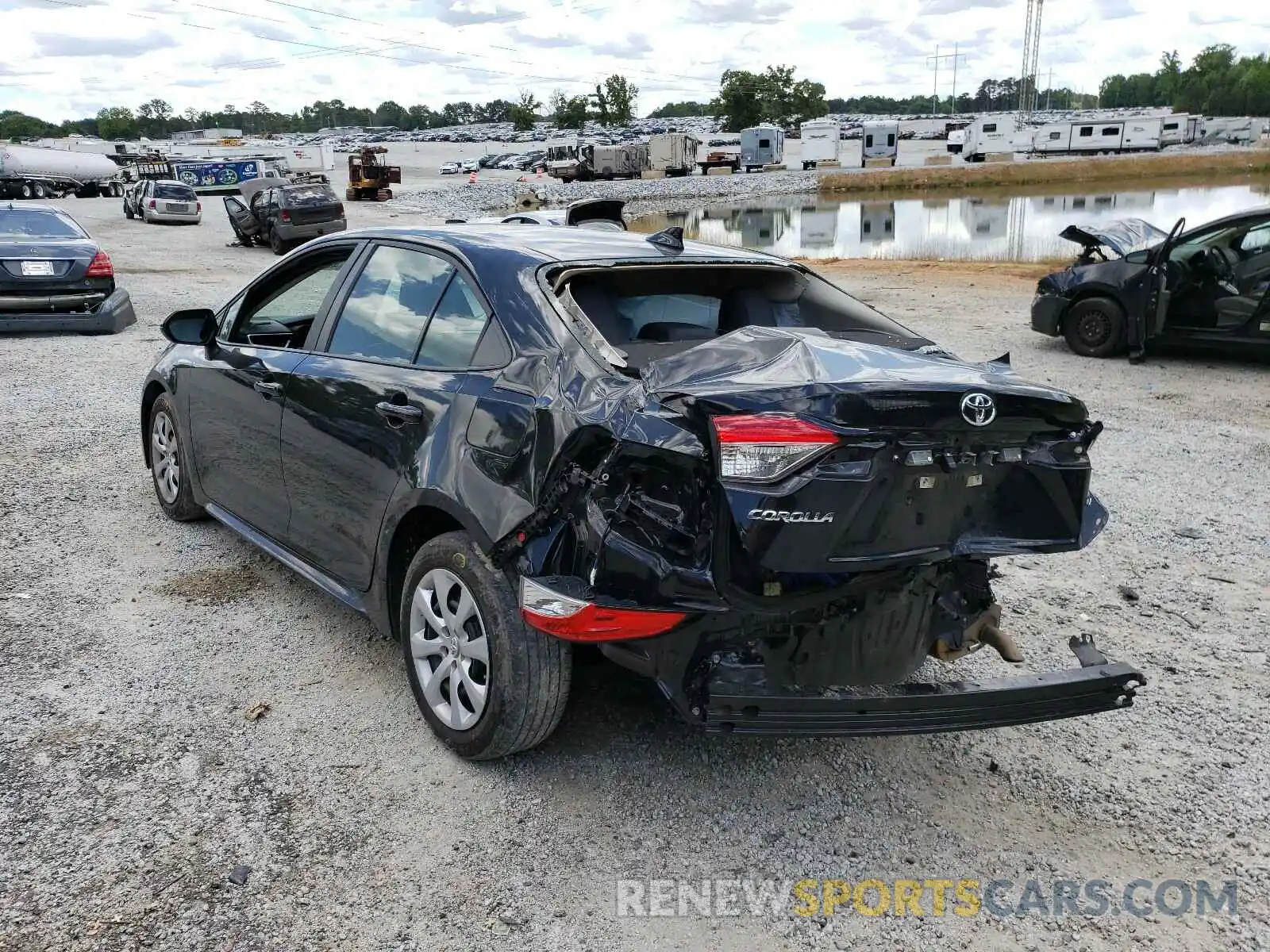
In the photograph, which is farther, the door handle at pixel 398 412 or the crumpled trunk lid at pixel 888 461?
the door handle at pixel 398 412

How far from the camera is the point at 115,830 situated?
3115 mm

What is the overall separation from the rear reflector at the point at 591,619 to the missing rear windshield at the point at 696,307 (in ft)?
2.65

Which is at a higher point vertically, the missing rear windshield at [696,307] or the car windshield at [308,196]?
the car windshield at [308,196]

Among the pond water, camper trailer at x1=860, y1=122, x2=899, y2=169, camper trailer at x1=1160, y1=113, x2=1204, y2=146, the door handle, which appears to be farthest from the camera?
camper trailer at x1=1160, y1=113, x2=1204, y2=146

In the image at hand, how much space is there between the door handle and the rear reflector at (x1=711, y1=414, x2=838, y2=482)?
1313mm

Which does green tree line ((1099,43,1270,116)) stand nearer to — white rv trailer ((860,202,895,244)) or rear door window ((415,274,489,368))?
white rv trailer ((860,202,895,244))

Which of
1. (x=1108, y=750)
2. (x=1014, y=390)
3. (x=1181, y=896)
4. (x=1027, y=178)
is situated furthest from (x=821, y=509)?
(x=1027, y=178)

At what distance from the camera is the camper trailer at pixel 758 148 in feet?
238

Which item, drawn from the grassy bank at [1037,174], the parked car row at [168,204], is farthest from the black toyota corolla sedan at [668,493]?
the grassy bank at [1037,174]

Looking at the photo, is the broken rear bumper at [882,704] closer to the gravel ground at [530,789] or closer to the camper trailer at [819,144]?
the gravel ground at [530,789]

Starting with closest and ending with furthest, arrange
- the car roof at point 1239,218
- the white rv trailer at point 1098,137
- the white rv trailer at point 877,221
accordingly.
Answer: the car roof at point 1239,218, the white rv trailer at point 877,221, the white rv trailer at point 1098,137

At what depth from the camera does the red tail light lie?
1273 cm

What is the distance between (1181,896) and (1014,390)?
5.02ft

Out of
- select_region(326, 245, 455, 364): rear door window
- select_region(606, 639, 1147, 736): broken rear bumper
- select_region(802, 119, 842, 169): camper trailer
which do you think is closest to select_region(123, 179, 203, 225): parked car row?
select_region(326, 245, 455, 364): rear door window
